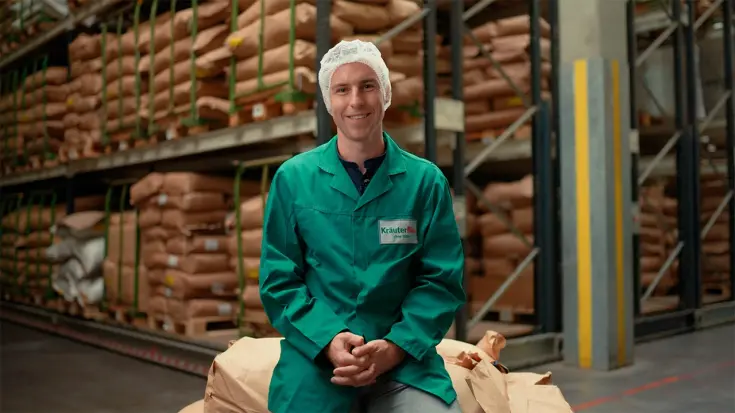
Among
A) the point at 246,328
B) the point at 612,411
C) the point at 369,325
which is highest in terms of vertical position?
the point at 369,325

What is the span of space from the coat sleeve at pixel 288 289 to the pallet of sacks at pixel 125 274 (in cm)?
436

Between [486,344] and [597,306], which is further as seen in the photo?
[597,306]

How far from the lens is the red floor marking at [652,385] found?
3.94m

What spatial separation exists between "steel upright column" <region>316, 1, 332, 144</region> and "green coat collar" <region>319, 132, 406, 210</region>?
2.03 metres

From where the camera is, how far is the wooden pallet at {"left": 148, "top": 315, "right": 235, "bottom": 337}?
17.3 feet

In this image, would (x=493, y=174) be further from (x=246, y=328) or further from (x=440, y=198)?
(x=440, y=198)

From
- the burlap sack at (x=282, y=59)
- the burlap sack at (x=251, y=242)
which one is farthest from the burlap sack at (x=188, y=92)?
the burlap sack at (x=251, y=242)

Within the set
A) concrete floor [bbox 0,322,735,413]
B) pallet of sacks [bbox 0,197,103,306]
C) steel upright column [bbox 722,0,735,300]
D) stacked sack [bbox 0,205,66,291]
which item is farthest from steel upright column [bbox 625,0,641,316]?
stacked sack [bbox 0,205,66,291]

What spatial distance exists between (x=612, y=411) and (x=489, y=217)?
257 centimetres

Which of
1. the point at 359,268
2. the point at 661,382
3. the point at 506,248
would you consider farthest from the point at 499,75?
the point at 359,268

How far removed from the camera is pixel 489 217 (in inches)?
243

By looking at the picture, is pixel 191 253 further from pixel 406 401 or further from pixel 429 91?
pixel 406 401

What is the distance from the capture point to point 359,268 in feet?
5.82

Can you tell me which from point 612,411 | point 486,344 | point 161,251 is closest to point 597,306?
point 612,411
